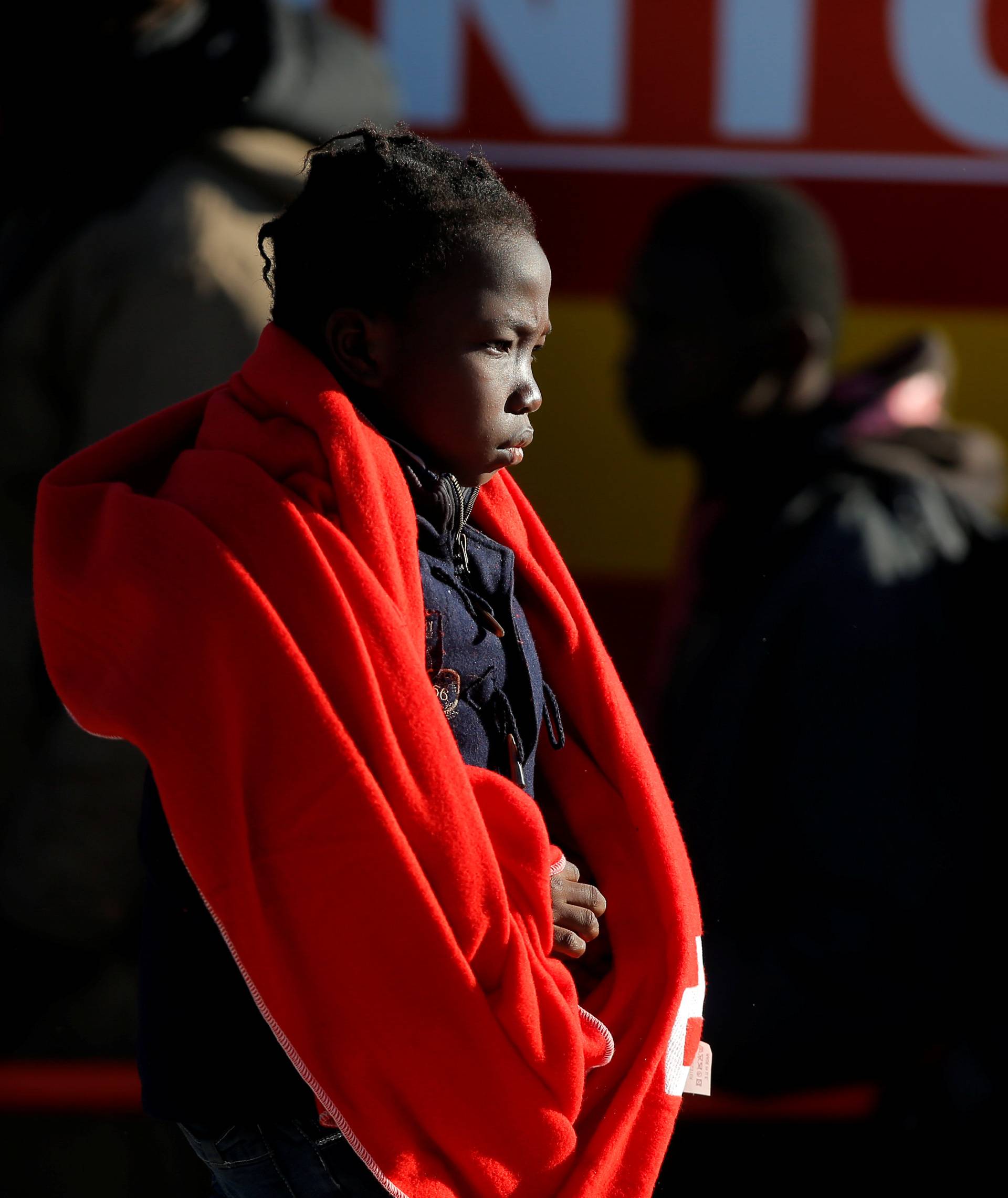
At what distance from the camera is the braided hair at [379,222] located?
1112mm

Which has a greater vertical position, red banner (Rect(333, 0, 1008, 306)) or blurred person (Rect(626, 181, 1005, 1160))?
red banner (Rect(333, 0, 1008, 306))

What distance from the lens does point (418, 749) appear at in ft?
3.56

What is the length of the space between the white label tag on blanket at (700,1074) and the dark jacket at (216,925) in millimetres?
275

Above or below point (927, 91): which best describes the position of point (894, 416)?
below

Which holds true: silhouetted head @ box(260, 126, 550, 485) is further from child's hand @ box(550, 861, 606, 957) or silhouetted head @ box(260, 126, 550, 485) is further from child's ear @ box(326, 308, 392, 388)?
child's hand @ box(550, 861, 606, 957)

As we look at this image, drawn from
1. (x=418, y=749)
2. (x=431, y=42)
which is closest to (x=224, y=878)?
(x=418, y=749)

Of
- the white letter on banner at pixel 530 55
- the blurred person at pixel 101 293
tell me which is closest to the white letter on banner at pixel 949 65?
the white letter on banner at pixel 530 55

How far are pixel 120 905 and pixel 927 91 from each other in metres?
2.11

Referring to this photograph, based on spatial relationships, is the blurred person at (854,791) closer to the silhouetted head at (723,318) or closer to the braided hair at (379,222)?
the silhouetted head at (723,318)

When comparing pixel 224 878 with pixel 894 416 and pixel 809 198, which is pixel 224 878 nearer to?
pixel 894 416

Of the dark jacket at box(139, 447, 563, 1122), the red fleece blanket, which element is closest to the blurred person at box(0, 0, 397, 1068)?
the dark jacket at box(139, 447, 563, 1122)

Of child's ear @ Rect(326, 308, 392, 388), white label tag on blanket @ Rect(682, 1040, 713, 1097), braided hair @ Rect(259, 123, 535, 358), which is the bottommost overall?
white label tag on blanket @ Rect(682, 1040, 713, 1097)

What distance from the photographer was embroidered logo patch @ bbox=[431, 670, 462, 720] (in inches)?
46.1

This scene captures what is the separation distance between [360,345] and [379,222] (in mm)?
91
